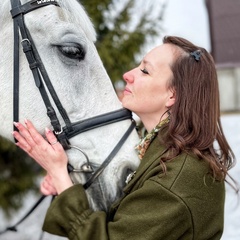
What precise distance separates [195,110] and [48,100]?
54 cm

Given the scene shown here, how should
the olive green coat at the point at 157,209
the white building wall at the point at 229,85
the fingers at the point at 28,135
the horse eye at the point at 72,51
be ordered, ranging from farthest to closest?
the white building wall at the point at 229,85, the horse eye at the point at 72,51, the fingers at the point at 28,135, the olive green coat at the point at 157,209

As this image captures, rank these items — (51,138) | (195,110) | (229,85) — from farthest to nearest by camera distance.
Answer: (229,85) < (51,138) < (195,110)

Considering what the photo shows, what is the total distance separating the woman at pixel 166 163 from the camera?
139 centimetres

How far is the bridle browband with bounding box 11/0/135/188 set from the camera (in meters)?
1.70

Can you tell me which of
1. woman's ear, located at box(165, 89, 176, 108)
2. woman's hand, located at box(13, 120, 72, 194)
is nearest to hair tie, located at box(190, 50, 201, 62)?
woman's ear, located at box(165, 89, 176, 108)

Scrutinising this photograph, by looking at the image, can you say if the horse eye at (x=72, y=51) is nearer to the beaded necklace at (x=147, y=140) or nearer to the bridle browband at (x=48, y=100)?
the bridle browband at (x=48, y=100)

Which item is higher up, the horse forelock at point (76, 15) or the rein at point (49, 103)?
the horse forelock at point (76, 15)

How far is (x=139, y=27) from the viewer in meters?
4.71

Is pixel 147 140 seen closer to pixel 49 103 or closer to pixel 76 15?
pixel 49 103

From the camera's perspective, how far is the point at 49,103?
1734mm

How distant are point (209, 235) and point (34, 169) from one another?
3495 mm

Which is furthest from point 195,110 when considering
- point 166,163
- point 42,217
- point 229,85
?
point 229,85

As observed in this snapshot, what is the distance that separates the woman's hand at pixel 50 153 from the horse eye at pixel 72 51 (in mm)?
290

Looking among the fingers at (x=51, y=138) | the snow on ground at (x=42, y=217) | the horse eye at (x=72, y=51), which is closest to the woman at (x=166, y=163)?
the fingers at (x=51, y=138)
